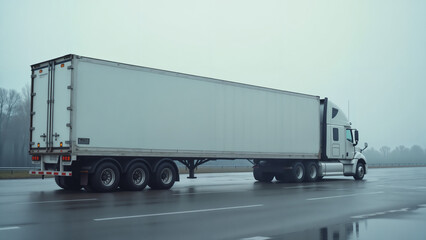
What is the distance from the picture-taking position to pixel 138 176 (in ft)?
53.9

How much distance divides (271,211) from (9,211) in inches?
223

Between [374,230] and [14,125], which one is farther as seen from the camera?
[14,125]

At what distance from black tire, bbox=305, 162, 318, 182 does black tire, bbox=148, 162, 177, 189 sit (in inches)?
341

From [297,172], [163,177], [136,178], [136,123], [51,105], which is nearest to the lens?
[51,105]

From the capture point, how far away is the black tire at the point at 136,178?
52.0 ft

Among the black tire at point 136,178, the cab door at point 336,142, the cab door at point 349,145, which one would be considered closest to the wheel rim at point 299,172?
the cab door at point 336,142

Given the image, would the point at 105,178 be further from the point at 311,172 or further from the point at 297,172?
the point at 311,172

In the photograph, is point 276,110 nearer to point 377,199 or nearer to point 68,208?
point 377,199

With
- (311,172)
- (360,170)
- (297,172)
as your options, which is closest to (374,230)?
(297,172)

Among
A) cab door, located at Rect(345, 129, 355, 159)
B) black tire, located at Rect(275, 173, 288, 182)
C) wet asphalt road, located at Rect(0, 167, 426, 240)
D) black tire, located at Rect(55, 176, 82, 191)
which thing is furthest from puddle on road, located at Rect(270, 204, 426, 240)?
cab door, located at Rect(345, 129, 355, 159)

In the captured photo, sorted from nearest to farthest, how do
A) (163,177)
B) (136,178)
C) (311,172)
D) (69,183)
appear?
(136,178) → (69,183) → (163,177) → (311,172)

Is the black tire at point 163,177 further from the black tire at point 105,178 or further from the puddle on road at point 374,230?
the puddle on road at point 374,230

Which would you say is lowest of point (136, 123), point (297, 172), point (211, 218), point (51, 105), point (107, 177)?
point (211, 218)

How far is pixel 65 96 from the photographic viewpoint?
1509 cm
